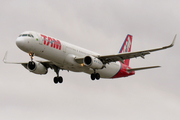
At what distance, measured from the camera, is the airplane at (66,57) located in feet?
139

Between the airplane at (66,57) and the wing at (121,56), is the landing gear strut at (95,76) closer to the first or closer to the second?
the airplane at (66,57)

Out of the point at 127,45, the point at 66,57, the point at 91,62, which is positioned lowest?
the point at 91,62

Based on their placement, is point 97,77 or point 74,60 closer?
point 74,60

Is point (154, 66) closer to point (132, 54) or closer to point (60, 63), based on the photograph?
point (132, 54)

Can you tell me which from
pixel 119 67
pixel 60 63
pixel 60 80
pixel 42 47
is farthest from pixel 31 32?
pixel 119 67

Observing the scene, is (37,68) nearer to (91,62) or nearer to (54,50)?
(54,50)

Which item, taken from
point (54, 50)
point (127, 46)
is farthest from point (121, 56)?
point (127, 46)

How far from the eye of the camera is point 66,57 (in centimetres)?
4528

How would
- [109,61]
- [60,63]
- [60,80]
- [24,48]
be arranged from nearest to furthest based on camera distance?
[24,48]
[60,63]
[109,61]
[60,80]

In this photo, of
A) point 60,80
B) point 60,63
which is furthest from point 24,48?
point 60,80

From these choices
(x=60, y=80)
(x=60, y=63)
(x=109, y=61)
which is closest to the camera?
(x=60, y=63)

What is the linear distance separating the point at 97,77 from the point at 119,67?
240 inches

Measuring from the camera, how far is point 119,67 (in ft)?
177

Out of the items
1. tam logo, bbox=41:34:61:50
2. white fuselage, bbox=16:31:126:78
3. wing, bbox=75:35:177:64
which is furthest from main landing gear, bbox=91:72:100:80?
tam logo, bbox=41:34:61:50
